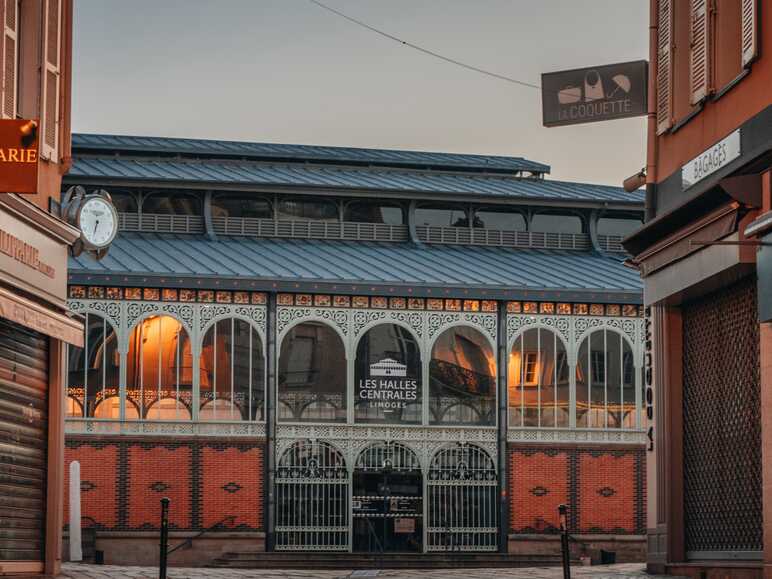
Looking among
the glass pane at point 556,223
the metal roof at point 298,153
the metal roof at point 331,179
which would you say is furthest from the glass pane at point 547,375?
the metal roof at point 298,153

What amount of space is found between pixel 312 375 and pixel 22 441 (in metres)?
19.8

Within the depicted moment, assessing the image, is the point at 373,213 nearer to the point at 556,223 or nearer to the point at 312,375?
the point at 556,223

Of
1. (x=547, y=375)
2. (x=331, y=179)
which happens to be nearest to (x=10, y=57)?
(x=547, y=375)

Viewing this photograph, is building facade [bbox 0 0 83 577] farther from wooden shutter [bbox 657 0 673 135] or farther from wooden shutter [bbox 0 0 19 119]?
wooden shutter [bbox 657 0 673 135]

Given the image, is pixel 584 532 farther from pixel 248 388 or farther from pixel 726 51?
pixel 726 51

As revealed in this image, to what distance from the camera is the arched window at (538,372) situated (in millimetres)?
43188

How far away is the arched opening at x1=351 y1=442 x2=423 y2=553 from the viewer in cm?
4191

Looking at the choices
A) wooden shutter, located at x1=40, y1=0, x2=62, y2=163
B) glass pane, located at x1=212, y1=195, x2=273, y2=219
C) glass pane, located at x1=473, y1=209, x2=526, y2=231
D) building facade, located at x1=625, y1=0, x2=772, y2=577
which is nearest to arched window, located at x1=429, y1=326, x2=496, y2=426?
glass pane, located at x1=473, y1=209, x2=526, y2=231

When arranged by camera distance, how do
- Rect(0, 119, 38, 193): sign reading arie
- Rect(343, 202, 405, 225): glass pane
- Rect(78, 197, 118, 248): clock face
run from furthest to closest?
Rect(343, 202, 405, 225): glass pane
Rect(78, 197, 118, 248): clock face
Rect(0, 119, 38, 193): sign reading arie

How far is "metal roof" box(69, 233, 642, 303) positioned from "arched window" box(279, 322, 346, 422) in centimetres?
125

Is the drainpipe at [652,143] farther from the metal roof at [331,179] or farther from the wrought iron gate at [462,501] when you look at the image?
the metal roof at [331,179]

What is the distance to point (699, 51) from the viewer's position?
21125 mm

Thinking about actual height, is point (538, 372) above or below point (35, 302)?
above

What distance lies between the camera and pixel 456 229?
48.6 meters
